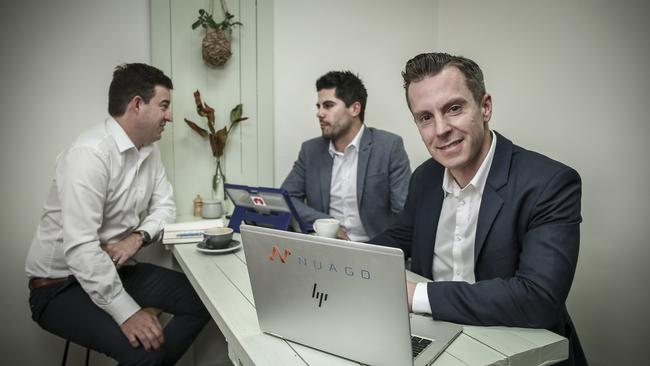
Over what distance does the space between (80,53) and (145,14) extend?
389mm

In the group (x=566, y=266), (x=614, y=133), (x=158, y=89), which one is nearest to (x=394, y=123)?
(x=614, y=133)

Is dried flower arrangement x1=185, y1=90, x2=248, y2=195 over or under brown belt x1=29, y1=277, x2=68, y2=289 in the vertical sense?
over

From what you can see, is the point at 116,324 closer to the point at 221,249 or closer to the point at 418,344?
the point at 221,249

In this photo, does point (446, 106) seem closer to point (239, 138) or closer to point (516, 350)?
point (516, 350)

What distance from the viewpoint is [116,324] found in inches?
63.7

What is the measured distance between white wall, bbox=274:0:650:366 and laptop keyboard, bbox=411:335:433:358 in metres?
1.56

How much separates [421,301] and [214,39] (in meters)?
1.89

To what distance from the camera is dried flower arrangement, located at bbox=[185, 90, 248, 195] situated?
7.80 feet

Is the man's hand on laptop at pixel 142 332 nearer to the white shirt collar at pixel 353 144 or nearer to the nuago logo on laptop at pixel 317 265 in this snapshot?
the nuago logo on laptop at pixel 317 265

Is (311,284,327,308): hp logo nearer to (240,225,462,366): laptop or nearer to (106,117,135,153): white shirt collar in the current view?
(240,225,462,366): laptop

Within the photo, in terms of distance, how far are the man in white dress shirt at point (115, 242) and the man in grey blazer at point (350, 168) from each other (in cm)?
75

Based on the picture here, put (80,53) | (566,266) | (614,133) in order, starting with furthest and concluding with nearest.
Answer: (80,53)
(614,133)
(566,266)

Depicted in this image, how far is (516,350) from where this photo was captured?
0.84m

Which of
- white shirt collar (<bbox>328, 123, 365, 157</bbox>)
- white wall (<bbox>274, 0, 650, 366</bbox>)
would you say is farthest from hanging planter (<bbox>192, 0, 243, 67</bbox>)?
white shirt collar (<bbox>328, 123, 365, 157</bbox>)
